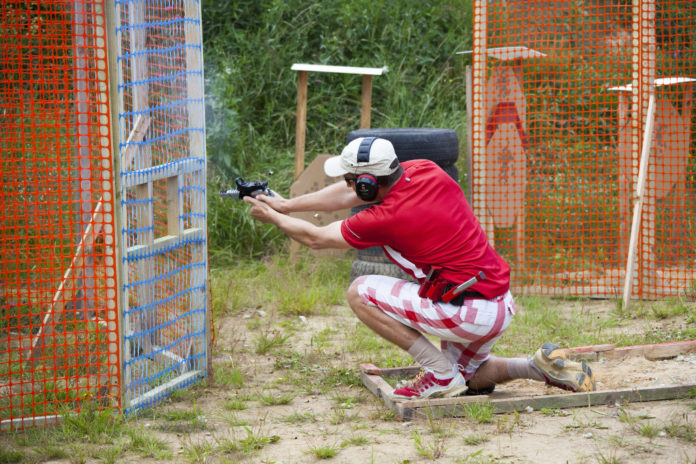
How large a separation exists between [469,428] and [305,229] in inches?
58.2

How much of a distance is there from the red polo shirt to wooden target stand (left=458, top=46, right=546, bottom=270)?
3.40 metres

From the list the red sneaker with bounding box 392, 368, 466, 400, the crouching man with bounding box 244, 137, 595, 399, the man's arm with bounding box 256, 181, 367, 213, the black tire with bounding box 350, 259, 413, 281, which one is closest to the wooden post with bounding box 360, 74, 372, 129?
the black tire with bounding box 350, 259, 413, 281

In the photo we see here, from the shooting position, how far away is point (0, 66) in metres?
9.32

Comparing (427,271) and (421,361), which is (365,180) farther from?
(421,361)

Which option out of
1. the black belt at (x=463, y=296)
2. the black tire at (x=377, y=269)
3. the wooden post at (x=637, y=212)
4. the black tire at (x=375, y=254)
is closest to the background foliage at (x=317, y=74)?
the black tire at (x=375, y=254)

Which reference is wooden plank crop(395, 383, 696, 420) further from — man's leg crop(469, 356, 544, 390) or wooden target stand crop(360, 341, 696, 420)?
man's leg crop(469, 356, 544, 390)

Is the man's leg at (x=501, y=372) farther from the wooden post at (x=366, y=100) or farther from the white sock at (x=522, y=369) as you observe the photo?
the wooden post at (x=366, y=100)

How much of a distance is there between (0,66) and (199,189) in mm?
5238

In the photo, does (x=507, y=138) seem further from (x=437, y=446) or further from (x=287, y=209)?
(x=437, y=446)

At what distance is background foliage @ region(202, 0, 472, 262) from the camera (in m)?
9.95

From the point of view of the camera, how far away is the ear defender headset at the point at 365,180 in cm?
456

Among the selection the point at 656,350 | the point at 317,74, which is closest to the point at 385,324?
the point at 656,350

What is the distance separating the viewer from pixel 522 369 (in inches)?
195

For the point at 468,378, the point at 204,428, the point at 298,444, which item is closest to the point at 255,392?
the point at 204,428
